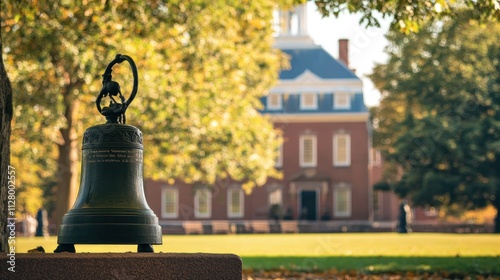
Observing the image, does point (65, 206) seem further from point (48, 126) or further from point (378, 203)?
point (378, 203)

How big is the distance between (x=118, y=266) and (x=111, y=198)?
35.4 inches

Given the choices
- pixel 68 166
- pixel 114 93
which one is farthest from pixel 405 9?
pixel 68 166

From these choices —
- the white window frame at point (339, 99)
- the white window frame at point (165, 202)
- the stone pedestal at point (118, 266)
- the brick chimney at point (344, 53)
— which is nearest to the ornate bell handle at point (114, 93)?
the stone pedestal at point (118, 266)

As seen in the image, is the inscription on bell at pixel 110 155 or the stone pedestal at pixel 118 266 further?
the inscription on bell at pixel 110 155

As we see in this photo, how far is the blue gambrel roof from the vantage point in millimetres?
68438

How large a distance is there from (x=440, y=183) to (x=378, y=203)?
20852mm

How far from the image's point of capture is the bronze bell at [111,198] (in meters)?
9.74

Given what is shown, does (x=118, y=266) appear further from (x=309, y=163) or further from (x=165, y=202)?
(x=165, y=202)

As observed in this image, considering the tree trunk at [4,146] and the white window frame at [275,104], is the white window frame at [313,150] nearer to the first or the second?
the white window frame at [275,104]

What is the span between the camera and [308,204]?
2596 inches

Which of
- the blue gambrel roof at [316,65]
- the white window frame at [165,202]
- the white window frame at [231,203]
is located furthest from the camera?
the blue gambrel roof at [316,65]

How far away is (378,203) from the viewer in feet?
228

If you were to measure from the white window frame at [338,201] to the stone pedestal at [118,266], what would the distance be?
56.1 metres

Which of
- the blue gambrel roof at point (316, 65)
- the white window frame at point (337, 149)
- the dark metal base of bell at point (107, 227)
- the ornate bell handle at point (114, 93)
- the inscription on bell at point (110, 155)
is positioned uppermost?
the blue gambrel roof at point (316, 65)
